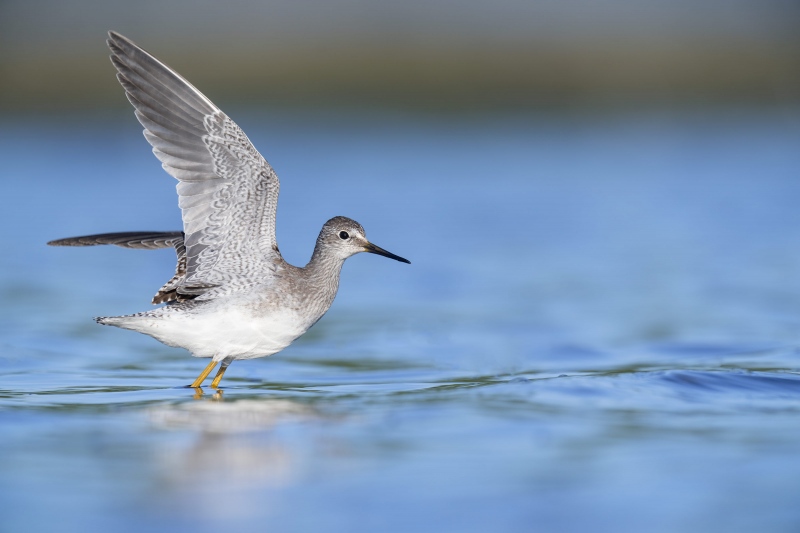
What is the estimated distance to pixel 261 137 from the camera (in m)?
25.6

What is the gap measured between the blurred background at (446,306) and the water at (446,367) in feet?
0.12

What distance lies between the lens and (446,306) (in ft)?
42.6

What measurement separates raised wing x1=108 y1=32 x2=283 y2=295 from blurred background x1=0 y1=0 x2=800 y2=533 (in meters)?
1.33

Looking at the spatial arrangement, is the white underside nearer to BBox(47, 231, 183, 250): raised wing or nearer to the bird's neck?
the bird's neck

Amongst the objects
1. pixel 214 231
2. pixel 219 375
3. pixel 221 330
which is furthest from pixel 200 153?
pixel 219 375

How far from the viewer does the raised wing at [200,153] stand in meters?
8.79

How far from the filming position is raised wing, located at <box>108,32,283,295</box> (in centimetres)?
879

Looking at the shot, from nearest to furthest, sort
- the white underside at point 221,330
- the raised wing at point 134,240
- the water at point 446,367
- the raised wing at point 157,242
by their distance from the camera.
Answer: the water at point 446,367, the white underside at point 221,330, the raised wing at point 157,242, the raised wing at point 134,240

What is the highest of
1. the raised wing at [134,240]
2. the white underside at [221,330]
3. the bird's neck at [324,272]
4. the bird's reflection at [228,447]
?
the raised wing at [134,240]

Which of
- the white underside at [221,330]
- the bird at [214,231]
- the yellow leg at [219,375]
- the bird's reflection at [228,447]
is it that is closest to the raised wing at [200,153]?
the bird at [214,231]

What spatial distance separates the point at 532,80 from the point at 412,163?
320 inches

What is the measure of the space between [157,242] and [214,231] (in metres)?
1.07

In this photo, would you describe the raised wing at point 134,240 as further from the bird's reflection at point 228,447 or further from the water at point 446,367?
the bird's reflection at point 228,447

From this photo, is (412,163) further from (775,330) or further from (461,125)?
(775,330)
